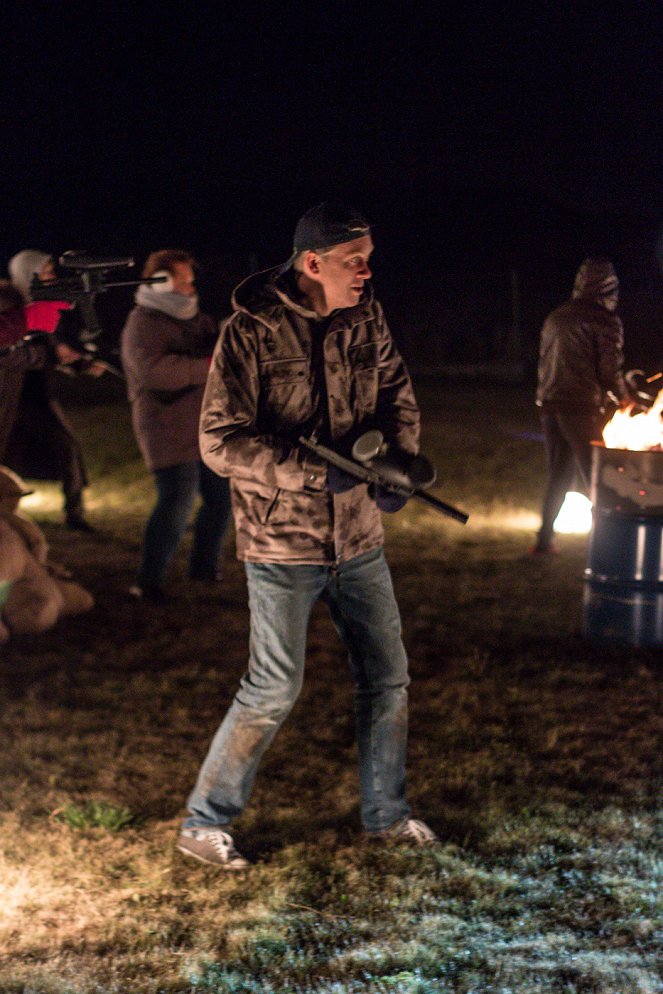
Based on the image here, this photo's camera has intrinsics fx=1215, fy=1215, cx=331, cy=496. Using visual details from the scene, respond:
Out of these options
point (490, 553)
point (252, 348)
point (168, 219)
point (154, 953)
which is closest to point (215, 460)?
point (252, 348)

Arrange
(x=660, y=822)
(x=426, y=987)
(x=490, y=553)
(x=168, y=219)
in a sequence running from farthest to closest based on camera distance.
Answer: (x=168, y=219) → (x=490, y=553) → (x=660, y=822) → (x=426, y=987)

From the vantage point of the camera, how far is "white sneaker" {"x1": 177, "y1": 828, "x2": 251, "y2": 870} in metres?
4.04

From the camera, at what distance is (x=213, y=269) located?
27.9 m

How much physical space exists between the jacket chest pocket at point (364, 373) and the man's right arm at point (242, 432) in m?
0.31

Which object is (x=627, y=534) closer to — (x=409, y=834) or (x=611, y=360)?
(x=611, y=360)

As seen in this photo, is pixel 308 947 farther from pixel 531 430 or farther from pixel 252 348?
pixel 531 430

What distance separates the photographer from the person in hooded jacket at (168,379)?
24.3ft

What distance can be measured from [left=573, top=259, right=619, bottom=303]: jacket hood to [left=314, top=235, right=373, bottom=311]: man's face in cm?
438

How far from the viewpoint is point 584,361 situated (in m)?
8.03

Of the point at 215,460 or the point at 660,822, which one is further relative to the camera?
the point at 660,822

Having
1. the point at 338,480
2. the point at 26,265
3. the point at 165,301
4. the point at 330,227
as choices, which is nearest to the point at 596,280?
the point at 165,301

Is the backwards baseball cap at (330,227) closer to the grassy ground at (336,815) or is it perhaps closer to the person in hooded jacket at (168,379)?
the grassy ground at (336,815)

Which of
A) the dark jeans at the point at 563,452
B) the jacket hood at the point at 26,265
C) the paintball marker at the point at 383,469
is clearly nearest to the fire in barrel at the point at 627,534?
the dark jeans at the point at 563,452

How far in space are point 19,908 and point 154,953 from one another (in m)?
0.55
